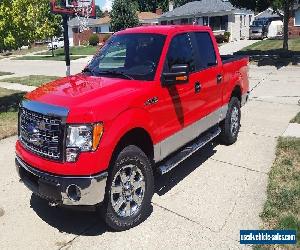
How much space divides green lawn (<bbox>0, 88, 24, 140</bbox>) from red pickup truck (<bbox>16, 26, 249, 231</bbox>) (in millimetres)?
4034

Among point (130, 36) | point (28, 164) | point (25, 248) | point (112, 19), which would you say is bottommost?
point (25, 248)

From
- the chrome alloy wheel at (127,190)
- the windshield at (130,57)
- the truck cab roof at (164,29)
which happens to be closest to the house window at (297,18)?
the truck cab roof at (164,29)

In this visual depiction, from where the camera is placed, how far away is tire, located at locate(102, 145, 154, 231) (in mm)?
4270

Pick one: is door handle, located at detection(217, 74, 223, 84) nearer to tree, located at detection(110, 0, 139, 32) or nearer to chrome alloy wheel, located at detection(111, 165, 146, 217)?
chrome alloy wheel, located at detection(111, 165, 146, 217)

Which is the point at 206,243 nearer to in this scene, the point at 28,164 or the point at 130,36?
the point at 28,164

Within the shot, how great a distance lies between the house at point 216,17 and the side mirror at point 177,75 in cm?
3812

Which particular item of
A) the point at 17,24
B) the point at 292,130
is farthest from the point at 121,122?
the point at 17,24

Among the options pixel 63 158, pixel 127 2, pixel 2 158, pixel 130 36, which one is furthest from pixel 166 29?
pixel 127 2

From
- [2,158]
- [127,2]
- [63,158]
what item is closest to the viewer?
[63,158]

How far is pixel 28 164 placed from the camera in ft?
14.5

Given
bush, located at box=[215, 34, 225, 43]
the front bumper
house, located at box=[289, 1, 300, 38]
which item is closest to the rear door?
the front bumper

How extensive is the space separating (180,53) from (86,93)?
1835 mm

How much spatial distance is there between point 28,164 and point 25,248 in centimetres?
98

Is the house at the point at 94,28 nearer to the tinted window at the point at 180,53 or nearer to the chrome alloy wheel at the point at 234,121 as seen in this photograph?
the chrome alloy wheel at the point at 234,121
